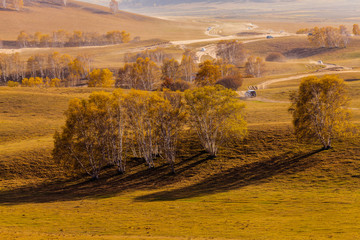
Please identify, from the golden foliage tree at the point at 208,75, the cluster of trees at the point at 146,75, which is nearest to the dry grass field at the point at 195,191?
the golden foliage tree at the point at 208,75

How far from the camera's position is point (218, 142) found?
218 ft

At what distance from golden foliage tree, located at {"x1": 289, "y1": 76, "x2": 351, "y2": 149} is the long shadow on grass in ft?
11.6

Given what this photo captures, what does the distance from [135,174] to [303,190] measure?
86.6 feet

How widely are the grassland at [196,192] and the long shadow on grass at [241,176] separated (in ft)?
0.47

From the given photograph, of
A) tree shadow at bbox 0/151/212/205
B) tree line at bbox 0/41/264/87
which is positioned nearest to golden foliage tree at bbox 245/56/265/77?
tree line at bbox 0/41/264/87

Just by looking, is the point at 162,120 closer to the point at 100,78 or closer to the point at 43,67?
the point at 100,78

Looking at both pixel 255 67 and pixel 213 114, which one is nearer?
pixel 213 114

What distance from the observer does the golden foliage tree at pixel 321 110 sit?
60.7 m

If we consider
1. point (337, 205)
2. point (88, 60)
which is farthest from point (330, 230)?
point (88, 60)

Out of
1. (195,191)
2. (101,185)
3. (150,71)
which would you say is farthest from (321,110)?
(150,71)

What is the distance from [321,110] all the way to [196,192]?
26203mm

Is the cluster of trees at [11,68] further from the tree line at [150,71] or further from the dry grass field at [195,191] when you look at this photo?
the dry grass field at [195,191]

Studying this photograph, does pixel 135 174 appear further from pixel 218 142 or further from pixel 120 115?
pixel 218 142

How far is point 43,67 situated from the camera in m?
180
